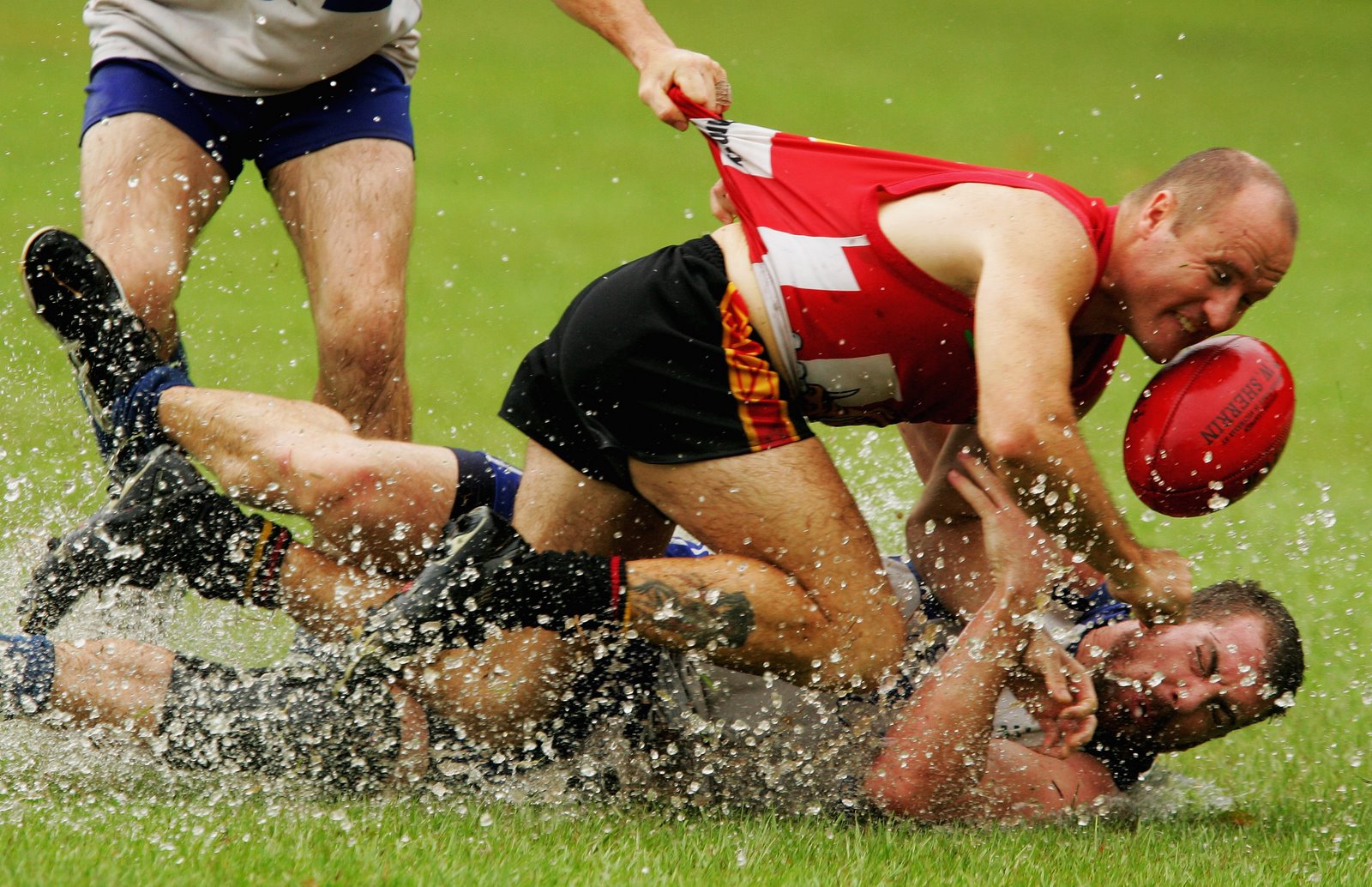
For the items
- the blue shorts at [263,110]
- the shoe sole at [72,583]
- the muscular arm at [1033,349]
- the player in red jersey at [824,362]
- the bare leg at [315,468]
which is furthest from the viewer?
the blue shorts at [263,110]

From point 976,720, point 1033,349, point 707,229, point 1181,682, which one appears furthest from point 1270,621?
point 707,229

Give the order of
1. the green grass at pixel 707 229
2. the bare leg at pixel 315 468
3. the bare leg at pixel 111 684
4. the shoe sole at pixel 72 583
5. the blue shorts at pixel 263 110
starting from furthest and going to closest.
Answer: the blue shorts at pixel 263 110
the bare leg at pixel 315 468
the shoe sole at pixel 72 583
the bare leg at pixel 111 684
the green grass at pixel 707 229

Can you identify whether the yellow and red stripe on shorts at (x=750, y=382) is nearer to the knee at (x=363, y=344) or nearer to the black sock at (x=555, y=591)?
the black sock at (x=555, y=591)

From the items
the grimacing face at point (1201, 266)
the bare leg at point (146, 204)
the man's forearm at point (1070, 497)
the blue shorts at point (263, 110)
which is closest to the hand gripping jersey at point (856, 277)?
the grimacing face at point (1201, 266)

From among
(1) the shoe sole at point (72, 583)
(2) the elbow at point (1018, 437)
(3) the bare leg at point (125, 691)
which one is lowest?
(3) the bare leg at point (125, 691)

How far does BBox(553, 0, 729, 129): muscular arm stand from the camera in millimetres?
4289

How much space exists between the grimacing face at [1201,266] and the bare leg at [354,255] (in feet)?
7.08

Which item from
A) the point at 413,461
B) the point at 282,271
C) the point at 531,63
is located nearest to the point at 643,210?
the point at 282,271

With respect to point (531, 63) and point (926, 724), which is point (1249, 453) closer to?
point (926, 724)

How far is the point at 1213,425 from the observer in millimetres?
3844

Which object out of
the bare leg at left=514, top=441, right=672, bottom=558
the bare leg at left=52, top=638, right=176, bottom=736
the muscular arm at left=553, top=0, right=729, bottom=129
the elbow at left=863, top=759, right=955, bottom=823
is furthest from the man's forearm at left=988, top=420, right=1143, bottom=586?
the bare leg at left=52, top=638, right=176, bottom=736

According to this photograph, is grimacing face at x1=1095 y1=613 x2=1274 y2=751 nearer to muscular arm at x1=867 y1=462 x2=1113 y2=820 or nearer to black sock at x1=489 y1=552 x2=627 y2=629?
muscular arm at x1=867 y1=462 x2=1113 y2=820

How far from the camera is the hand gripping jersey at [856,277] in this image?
12.7ft

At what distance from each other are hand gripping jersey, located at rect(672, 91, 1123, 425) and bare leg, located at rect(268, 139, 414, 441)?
3.63 ft
